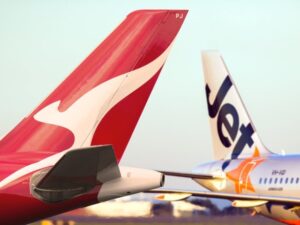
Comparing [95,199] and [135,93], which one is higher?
[135,93]

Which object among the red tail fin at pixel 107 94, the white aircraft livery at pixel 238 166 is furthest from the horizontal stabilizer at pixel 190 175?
the red tail fin at pixel 107 94

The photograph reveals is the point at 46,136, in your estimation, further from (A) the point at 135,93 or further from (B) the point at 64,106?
(A) the point at 135,93

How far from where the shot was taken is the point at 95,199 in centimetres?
1241

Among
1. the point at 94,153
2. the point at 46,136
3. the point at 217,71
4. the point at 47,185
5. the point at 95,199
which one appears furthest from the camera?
the point at 217,71

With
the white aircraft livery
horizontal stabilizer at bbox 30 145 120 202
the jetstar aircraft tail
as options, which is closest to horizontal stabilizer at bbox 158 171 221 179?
the white aircraft livery

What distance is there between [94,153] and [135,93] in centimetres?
345

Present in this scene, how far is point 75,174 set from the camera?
11.2 m

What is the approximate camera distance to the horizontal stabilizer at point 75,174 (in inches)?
426

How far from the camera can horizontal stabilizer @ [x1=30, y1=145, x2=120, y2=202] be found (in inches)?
426

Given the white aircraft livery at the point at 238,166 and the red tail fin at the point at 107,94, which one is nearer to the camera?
the red tail fin at the point at 107,94

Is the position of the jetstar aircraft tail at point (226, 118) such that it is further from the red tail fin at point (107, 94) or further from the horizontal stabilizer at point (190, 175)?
the red tail fin at point (107, 94)

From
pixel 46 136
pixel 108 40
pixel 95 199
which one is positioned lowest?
pixel 95 199

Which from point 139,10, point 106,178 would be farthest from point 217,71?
point 106,178

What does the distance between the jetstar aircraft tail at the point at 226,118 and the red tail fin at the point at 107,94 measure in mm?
29315
